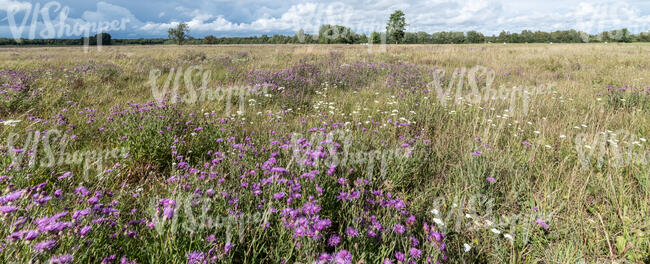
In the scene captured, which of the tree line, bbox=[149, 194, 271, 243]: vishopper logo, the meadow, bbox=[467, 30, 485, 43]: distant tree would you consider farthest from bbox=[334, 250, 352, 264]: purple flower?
bbox=[467, 30, 485, 43]: distant tree

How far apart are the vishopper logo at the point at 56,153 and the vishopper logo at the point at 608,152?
4.71 metres

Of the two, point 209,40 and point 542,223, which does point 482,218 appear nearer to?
point 542,223

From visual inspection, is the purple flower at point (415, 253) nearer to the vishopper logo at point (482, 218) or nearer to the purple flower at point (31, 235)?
the vishopper logo at point (482, 218)

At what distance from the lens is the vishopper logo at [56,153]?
2447 millimetres

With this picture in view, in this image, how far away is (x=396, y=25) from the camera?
204 feet

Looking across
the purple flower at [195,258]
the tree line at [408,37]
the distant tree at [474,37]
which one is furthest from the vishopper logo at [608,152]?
the distant tree at [474,37]

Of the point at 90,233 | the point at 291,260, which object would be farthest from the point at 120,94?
the point at 291,260

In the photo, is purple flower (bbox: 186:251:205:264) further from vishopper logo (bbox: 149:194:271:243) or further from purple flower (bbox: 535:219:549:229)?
purple flower (bbox: 535:219:549:229)

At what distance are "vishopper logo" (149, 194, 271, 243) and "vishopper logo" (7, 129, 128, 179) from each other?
126cm

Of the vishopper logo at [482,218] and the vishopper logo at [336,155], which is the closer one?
the vishopper logo at [482,218]

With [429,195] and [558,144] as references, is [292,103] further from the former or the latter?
[558,144]

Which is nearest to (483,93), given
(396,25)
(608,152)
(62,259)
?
(608,152)

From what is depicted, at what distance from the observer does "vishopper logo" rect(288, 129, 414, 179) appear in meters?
2.26

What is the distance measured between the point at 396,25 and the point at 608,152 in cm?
6569
